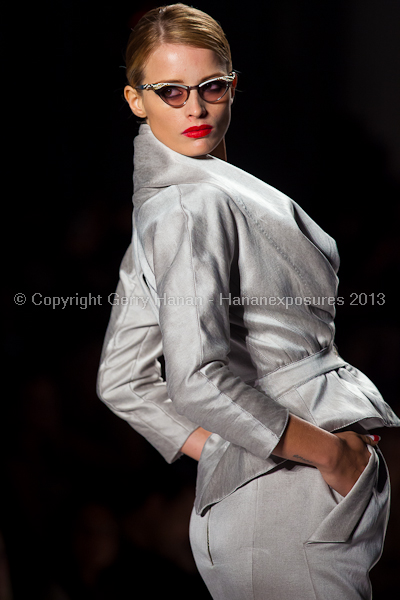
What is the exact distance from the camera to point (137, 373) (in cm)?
105

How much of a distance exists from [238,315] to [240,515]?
0.83 ft

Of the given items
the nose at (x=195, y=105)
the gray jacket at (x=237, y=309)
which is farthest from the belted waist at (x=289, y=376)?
the nose at (x=195, y=105)

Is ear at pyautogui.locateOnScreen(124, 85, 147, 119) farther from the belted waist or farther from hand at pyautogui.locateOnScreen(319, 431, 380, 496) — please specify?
hand at pyautogui.locateOnScreen(319, 431, 380, 496)

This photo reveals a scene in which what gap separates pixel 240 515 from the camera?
2.60 feet

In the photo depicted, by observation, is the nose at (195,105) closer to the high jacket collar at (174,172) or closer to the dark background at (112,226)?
the high jacket collar at (174,172)

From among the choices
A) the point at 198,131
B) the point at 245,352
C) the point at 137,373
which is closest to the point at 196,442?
the point at 137,373

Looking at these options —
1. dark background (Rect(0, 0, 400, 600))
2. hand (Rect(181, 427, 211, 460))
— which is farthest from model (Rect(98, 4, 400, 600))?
dark background (Rect(0, 0, 400, 600))

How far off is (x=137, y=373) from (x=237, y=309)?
0.32 m

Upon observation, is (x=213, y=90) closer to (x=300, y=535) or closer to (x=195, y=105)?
(x=195, y=105)

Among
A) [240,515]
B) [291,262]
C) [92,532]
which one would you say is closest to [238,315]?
[291,262]

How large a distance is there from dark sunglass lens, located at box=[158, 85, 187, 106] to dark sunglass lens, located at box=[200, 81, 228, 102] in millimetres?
26

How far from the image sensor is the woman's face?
2.62ft

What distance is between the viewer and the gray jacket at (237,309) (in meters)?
0.71

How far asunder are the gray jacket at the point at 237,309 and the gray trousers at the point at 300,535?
0.12ft
